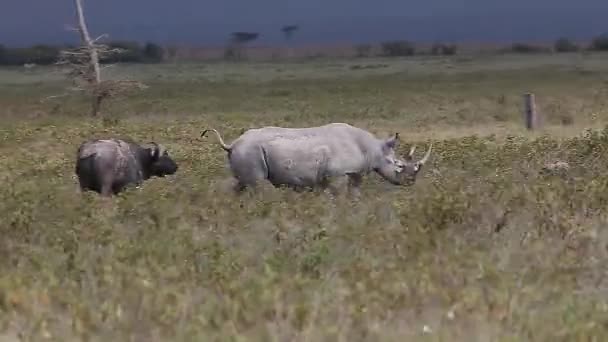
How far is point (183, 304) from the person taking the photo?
7098 mm

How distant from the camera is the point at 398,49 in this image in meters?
102

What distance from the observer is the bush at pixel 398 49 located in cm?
10012

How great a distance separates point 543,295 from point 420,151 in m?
13.1

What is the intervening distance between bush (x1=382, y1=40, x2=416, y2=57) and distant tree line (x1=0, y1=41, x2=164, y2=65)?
70.7 ft

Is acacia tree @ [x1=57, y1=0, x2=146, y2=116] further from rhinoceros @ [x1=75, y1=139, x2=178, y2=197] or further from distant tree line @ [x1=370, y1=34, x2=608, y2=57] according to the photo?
distant tree line @ [x1=370, y1=34, x2=608, y2=57]

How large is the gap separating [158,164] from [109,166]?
1.62 meters

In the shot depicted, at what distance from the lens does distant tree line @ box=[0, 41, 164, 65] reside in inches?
3728

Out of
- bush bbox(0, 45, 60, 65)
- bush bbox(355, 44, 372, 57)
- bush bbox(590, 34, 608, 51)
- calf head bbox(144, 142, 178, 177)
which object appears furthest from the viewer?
bush bbox(355, 44, 372, 57)

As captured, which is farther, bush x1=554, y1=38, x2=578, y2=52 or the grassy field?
bush x1=554, y1=38, x2=578, y2=52

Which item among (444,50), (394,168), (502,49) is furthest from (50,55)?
(394,168)

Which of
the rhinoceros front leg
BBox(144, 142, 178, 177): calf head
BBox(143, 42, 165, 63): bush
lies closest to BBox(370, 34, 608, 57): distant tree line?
BBox(143, 42, 165, 63): bush

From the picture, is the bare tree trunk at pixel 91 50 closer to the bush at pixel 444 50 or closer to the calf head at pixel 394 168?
the calf head at pixel 394 168

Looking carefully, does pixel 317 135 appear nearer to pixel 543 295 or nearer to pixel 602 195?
pixel 602 195

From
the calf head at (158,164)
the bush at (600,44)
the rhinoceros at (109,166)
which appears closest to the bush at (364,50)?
the bush at (600,44)
